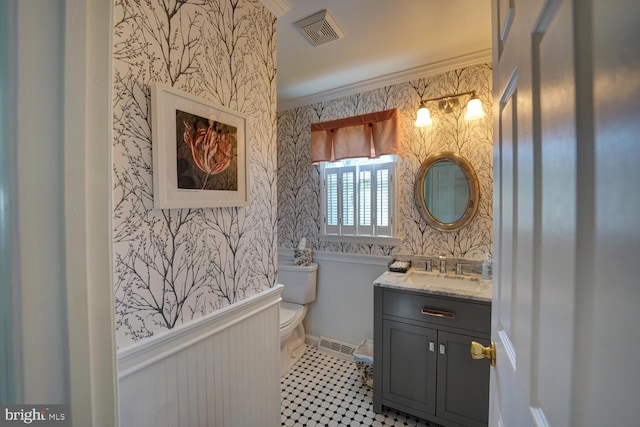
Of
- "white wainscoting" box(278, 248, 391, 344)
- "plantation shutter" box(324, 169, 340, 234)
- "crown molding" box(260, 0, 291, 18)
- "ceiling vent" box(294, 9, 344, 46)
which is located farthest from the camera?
"plantation shutter" box(324, 169, 340, 234)

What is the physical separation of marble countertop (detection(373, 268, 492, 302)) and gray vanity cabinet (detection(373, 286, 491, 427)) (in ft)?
0.11

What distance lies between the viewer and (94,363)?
396 mm

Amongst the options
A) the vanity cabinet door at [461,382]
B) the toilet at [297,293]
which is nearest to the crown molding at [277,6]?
the toilet at [297,293]

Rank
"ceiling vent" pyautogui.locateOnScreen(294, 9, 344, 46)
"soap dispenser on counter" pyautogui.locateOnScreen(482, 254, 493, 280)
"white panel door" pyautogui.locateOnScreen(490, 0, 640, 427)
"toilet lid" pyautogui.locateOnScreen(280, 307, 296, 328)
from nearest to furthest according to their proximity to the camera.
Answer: "white panel door" pyautogui.locateOnScreen(490, 0, 640, 427), "ceiling vent" pyautogui.locateOnScreen(294, 9, 344, 46), "soap dispenser on counter" pyautogui.locateOnScreen(482, 254, 493, 280), "toilet lid" pyautogui.locateOnScreen(280, 307, 296, 328)

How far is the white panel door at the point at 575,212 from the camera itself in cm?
26

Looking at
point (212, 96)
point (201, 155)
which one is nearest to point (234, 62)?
point (212, 96)

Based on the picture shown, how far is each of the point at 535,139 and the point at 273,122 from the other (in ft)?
3.83

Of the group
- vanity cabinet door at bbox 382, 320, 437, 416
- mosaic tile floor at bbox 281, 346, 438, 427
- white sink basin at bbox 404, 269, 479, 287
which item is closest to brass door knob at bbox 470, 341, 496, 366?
vanity cabinet door at bbox 382, 320, 437, 416

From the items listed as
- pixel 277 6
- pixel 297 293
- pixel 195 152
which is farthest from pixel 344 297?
pixel 277 6

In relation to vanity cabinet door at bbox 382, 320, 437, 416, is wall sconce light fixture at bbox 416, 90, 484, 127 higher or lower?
higher

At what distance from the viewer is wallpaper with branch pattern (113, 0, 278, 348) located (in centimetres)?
80

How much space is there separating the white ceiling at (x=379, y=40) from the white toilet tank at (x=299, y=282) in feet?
5.38

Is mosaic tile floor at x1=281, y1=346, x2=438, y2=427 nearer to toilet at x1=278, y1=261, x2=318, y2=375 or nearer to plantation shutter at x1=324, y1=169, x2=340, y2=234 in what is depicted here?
toilet at x1=278, y1=261, x2=318, y2=375

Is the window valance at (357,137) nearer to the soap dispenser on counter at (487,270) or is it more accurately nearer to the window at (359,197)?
the window at (359,197)
